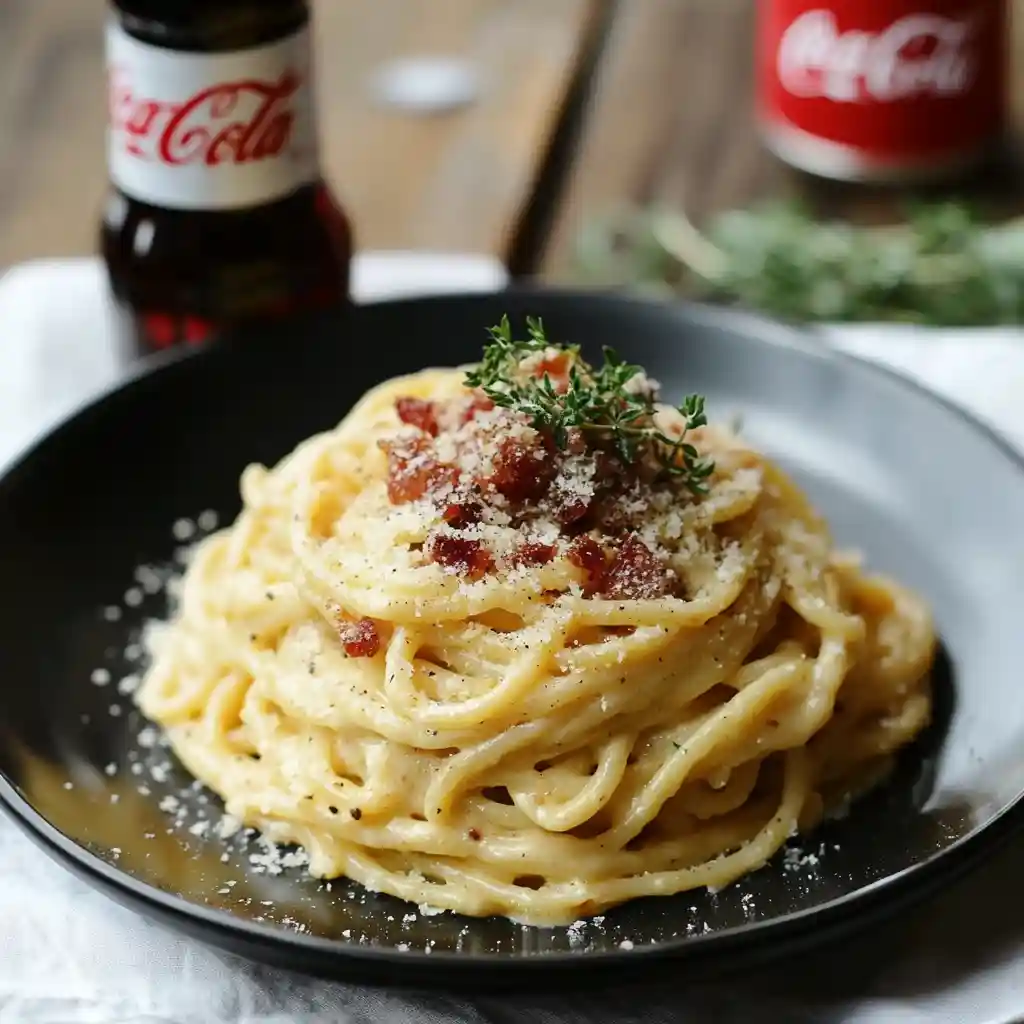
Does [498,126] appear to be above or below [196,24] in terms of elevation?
below

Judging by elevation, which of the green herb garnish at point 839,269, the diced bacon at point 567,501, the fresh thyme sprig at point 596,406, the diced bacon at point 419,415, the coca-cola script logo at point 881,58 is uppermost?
the fresh thyme sprig at point 596,406

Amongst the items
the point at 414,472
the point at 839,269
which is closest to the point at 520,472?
the point at 414,472

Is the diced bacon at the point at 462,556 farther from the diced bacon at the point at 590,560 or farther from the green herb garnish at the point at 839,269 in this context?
the green herb garnish at the point at 839,269

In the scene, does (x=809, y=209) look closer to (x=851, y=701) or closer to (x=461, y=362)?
(x=461, y=362)

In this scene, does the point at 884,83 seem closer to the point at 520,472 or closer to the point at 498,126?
the point at 498,126

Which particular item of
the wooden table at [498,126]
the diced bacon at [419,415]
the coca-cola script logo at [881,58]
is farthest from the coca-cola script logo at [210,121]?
the coca-cola script logo at [881,58]

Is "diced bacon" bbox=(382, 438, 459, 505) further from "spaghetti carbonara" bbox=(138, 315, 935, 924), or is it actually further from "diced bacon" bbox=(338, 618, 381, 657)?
"diced bacon" bbox=(338, 618, 381, 657)

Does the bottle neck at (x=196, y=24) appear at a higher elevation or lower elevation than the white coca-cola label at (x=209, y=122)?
higher
